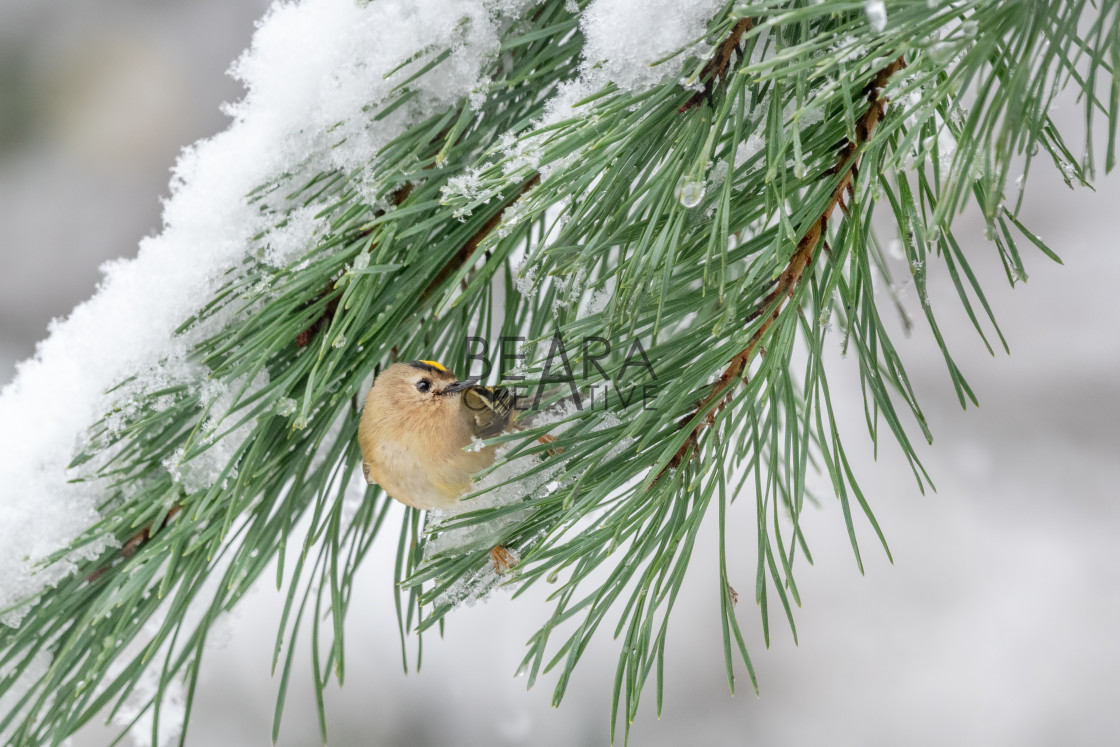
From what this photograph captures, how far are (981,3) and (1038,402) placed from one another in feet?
3.85

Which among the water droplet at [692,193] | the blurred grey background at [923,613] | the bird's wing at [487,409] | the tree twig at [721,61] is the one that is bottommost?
the blurred grey background at [923,613]

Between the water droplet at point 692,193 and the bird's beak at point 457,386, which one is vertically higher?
the water droplet at point 692,193

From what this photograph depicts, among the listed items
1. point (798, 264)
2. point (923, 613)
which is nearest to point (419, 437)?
point (798, 264)

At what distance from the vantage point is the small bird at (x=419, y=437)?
0.42m

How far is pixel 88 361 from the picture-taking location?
1.47 feet

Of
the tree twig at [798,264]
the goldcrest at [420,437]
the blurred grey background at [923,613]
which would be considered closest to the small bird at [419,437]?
the goldcrest at [420,437]

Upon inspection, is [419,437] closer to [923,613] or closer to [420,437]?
[420,437]

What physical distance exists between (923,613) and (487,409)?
1049 mm

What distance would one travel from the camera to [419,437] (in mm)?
424

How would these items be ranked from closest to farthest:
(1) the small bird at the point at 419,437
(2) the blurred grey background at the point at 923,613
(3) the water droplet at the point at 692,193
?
(3) the water droplet at the point at 692,193 < (1) the small bird at the point at 419,437 < (2) the blurred grey background at the point at 923,613

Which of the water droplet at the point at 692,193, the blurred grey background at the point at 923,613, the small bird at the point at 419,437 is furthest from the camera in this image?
the blurred grey background at the point at 923,613

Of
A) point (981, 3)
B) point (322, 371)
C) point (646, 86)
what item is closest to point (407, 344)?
point (322, 371)

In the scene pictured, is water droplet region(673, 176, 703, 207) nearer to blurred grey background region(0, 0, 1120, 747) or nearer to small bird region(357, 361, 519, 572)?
small bird region(357, 361, 519, 572)

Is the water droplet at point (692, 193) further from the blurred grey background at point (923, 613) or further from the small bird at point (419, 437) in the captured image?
the blurred grey background at point (923, 613)
